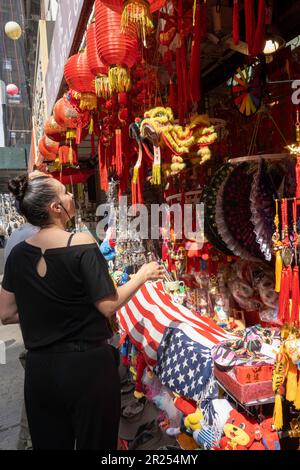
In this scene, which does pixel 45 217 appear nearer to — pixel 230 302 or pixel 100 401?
pixel 100 401

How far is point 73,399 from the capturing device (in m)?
1.38

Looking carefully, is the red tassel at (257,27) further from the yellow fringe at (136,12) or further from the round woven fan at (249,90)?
the round woven fan at (249,90)

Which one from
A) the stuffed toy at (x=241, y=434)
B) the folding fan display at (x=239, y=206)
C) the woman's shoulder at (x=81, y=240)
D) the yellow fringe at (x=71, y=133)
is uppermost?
the yellow fringe at (x=71, y=133)

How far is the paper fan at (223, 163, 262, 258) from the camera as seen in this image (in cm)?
176

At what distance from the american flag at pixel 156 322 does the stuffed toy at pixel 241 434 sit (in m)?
0.42

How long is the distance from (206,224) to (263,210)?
0.38 metres

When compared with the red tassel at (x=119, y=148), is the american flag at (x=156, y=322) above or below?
below

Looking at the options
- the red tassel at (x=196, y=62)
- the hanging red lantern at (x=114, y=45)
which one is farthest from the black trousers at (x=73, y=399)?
the hanging red lantern at (x=114, y=45)

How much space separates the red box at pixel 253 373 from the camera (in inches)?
56.7

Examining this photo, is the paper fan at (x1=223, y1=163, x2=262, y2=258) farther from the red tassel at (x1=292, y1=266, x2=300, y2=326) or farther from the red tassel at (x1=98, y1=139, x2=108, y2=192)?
the red tassel at (x1=98, y1=139, x2=108, y2=192)

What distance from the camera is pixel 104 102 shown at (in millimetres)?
2834

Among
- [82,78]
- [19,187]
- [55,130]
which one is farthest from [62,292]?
[55,130]

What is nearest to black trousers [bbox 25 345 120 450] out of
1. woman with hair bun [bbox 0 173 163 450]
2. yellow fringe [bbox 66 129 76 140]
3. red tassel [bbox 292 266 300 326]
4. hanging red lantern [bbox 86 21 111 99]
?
woman with hair bun [bbox 0 173 163 450]

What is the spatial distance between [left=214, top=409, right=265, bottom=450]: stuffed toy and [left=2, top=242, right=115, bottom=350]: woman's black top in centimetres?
67
